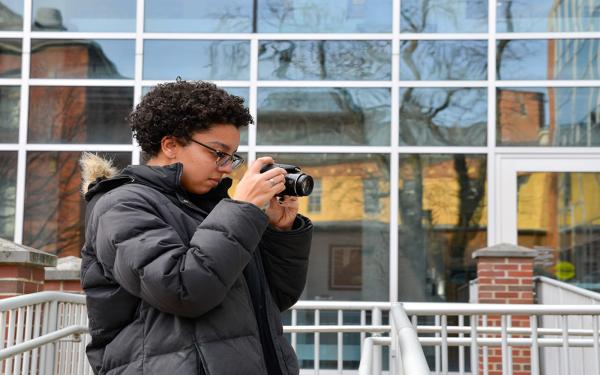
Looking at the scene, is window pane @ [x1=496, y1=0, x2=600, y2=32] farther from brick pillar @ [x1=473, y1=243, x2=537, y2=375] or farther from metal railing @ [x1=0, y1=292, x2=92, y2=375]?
metal railing @ [x1=0, y1=292, x2=92, y2=375]

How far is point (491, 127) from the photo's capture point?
330 inches

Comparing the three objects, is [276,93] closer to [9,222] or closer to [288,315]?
[288,315]

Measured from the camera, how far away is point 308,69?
8625 millimetres

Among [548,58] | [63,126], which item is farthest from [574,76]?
[63,126]

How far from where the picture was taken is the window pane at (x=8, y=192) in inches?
335

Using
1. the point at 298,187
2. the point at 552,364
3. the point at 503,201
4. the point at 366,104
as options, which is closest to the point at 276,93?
the point at 366,104

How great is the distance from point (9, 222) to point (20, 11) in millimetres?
2225

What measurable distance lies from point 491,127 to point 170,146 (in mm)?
6705

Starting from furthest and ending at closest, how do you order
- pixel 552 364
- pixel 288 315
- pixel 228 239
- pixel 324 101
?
pixel 324 101 < pixel 288 315 < pixel 552 364 < pixel 228 239

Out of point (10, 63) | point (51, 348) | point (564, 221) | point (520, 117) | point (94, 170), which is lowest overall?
point (51, 348)

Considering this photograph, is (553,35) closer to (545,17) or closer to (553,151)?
(545,17)

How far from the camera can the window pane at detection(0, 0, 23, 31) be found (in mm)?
8734

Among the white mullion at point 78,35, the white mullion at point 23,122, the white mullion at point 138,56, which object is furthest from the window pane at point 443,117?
the white mullion at point 23,122

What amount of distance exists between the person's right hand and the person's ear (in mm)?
205
